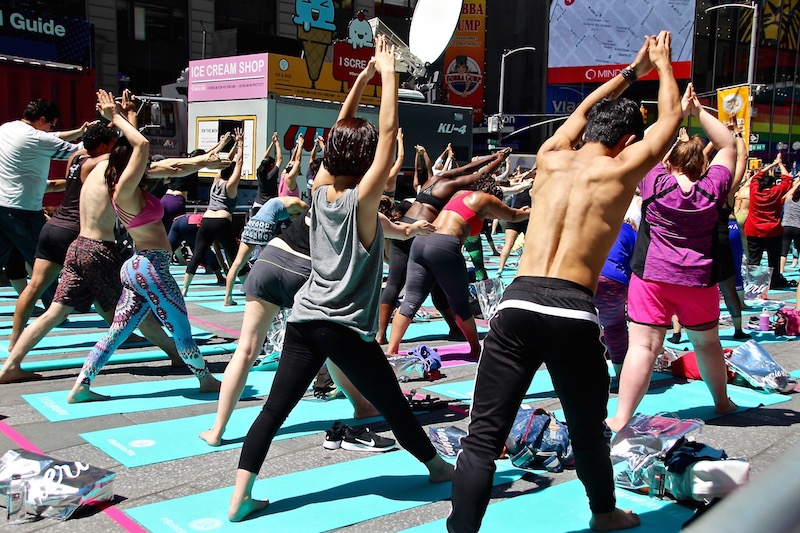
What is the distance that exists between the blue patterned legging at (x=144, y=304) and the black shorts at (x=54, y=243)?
145 centimetres

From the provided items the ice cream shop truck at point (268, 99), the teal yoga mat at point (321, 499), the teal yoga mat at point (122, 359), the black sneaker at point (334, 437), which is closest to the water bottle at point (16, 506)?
the teal yoga mat at point (321, 499)

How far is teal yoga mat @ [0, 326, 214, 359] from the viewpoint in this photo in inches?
281

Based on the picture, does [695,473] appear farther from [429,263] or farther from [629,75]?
[429,263]

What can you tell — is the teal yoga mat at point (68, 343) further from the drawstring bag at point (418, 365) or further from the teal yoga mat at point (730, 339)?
the teal yoga mat at point (730, 339)

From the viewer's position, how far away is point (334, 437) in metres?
4.64

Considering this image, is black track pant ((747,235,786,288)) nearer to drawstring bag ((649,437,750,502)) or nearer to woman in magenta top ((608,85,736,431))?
woman in magenta top ((608,85,736,431))

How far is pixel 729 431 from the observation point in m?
5.07

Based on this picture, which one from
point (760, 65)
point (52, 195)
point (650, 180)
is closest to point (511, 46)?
point (760, 65)

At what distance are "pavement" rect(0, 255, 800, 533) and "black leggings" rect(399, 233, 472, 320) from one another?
0.69 m

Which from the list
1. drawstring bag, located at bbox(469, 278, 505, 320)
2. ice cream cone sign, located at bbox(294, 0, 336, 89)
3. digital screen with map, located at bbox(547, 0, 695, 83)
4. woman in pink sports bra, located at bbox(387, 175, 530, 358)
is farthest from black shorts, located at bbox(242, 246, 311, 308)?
digital screen with map, located at bbox(547, 0, 695, 83)

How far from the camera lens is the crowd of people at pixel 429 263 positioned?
3127 millimetres

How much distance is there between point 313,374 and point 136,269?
2.17m

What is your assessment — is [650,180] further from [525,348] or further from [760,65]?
[760,65]

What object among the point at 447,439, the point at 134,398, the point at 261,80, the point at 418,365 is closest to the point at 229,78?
the point at 261,80
